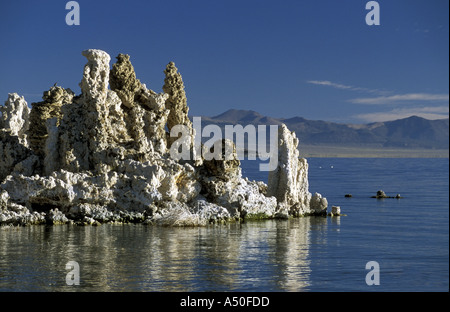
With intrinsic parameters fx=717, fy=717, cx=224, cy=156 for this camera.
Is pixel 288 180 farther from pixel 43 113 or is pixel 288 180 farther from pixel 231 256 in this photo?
pixel 43 113

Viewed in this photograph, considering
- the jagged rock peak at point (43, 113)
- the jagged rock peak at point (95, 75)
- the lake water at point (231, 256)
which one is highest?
the jagged rock peak at point (95, 75)

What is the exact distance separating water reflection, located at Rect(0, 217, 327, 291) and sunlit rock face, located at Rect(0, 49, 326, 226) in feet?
6.51

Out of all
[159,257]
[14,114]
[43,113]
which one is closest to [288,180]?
[43,113]

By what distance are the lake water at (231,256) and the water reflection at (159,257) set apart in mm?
39

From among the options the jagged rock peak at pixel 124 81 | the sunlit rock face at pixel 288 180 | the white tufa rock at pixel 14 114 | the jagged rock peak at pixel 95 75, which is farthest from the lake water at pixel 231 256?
the white tufa rock at pixel 14 114

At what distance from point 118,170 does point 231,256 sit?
13657mm

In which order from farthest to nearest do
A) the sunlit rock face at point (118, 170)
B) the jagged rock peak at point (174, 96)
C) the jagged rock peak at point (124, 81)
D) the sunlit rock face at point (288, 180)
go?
the jagged rock peak at point (174, 96), the jagged rock peak at point (124, 81), the sunlit rock face at point (288, 180), the sunlit rock face at point (118, 170)

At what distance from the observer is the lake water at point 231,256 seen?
26062 millimetres

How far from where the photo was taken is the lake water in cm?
2606

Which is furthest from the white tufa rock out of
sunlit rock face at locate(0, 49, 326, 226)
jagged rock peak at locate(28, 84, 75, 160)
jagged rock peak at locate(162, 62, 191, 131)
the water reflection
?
the water reflection

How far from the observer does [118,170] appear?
43406 mm

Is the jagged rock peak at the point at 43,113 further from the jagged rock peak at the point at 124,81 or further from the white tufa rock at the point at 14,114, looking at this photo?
the white tufa rock at the point at 14,114
